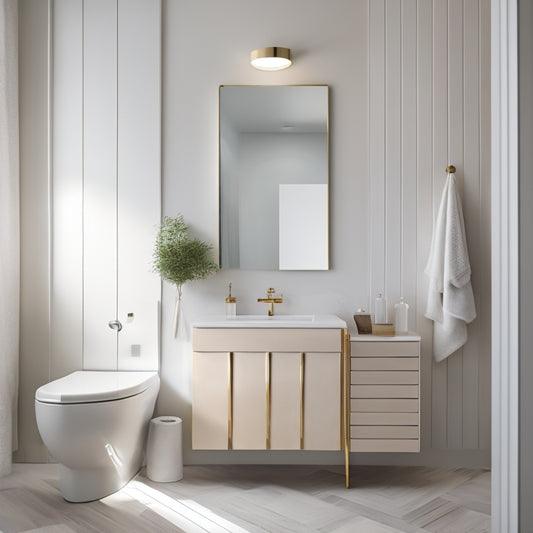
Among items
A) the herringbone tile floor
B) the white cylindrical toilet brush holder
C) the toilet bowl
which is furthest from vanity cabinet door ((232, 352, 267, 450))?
the toilet bowl

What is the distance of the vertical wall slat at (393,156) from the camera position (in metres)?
3.03

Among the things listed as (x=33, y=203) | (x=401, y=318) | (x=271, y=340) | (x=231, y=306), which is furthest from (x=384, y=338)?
(x=33, y=203)

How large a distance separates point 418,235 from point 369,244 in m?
0.27

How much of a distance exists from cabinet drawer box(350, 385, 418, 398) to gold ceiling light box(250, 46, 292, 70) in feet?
5.74

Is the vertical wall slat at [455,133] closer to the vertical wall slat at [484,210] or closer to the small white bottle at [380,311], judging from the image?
the vertical wall slat at [484,210]

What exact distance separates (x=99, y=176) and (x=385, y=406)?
1.97 meters

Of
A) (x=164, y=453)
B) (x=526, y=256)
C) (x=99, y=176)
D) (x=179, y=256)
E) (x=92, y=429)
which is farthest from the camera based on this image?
(x=99, y=176)

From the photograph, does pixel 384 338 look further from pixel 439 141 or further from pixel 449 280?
pixel 439 141

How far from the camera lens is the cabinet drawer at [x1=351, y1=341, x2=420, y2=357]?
2672 mm

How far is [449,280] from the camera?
2857 mm

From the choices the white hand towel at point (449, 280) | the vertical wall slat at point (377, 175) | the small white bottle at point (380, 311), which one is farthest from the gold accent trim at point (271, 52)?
the small white bottle at point (380, 311)

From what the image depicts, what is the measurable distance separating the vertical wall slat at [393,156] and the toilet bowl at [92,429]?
1444 mm

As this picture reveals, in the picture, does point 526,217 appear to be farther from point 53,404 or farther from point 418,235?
point 53,404

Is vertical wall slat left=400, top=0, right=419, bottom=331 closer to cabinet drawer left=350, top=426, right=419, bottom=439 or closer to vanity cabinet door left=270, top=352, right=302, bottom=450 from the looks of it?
cabinet drawer left=350, top=426, right=419, bottom=439
